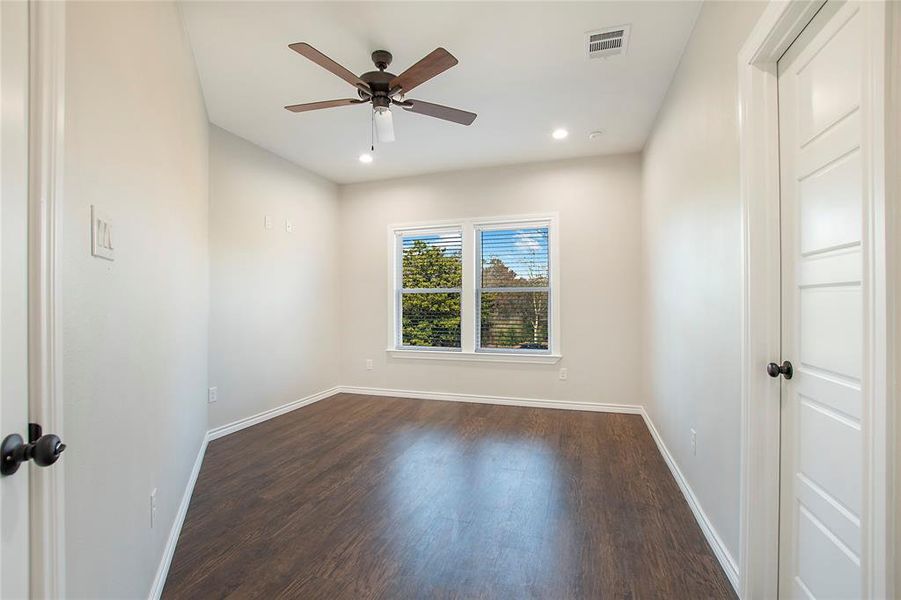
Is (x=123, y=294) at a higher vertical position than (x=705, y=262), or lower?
lower

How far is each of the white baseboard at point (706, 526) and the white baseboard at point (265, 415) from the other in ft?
11.6

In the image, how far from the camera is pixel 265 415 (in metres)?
3.89

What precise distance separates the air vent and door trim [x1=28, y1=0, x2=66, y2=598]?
7.87 ft

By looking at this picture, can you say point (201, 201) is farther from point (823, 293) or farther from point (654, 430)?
point (654, 430)

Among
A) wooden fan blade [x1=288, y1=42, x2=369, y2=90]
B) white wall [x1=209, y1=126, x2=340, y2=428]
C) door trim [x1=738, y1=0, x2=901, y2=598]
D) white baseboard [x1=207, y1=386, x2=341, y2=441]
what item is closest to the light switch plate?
wooden fan blade [x1=288, y1=42, x2=369, y2=90]

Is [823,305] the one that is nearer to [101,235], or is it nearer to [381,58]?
[101,235]

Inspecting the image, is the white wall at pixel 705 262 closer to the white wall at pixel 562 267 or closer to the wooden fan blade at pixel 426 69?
the white wall at pixel 562 267

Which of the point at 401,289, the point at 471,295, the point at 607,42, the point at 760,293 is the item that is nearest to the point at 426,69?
the point at 607,42

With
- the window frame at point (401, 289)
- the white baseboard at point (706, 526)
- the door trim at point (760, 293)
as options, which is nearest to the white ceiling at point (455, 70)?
the door trim at point (760, 293)

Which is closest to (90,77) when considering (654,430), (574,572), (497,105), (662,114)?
(574,572)

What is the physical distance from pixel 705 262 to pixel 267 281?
3.69 m

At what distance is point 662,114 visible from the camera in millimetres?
3051

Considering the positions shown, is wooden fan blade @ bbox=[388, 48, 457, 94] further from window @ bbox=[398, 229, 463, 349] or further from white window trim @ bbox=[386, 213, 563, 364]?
window @ bbox=[398, 229, 463, 349]

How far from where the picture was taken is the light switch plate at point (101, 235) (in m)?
1.08
